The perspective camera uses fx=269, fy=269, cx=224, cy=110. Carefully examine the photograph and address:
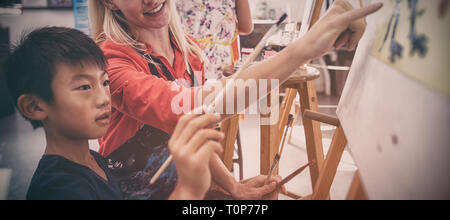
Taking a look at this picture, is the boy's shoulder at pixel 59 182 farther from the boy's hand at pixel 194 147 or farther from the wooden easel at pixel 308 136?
the wooden easel at pixel 308 136

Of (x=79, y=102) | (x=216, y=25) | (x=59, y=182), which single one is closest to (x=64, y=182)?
(x=59, y=182)

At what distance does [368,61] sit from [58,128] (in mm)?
761

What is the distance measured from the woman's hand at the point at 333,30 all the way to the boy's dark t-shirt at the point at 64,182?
0.61 m

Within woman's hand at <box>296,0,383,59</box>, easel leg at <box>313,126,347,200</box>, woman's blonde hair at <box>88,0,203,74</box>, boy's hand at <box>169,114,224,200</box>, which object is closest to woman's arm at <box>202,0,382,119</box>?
woman's hand at <box>296,0,383,59</box>

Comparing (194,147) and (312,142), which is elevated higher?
(194,147)

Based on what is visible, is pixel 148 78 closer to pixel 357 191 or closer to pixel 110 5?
pixel 110 5

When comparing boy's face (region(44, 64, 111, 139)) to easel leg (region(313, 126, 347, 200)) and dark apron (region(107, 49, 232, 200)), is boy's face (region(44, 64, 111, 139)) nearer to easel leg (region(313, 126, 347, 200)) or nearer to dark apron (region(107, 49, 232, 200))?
dark apron (region(107, 49, 232, 200))

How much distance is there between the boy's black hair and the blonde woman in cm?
10

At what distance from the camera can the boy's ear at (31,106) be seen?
645 mm

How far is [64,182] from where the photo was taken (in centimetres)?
64

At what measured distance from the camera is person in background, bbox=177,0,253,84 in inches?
42.5

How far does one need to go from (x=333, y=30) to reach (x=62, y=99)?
642 millimetres
